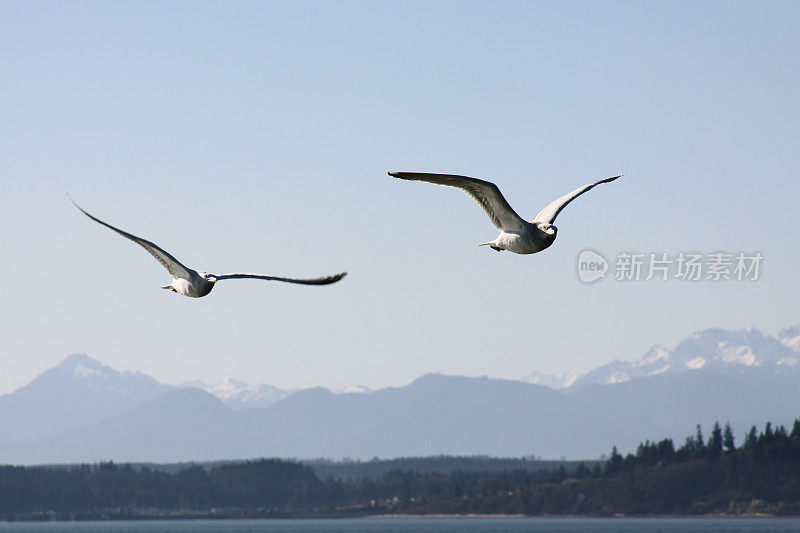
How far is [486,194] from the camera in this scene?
122 ft

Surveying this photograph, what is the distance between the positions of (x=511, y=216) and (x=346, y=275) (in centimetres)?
574

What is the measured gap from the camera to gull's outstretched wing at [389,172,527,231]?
1268 inches

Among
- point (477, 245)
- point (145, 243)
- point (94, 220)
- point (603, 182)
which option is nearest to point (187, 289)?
point (145, 243)

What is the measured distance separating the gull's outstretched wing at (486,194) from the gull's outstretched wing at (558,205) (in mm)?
2051

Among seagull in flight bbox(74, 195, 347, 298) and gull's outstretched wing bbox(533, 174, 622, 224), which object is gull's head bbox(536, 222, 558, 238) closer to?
gull's outstretched wing bbox(533, 174, 622, 224)

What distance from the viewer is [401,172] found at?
31.8 m

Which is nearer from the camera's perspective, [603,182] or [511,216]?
[511,216]

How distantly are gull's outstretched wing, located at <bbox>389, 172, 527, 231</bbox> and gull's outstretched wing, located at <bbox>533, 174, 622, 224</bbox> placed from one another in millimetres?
2051

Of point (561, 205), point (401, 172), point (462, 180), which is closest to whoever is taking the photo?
point (401, 172)

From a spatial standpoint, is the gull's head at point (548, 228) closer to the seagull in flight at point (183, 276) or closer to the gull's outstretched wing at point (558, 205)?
the gull's outstretched wing at point (558, 205)

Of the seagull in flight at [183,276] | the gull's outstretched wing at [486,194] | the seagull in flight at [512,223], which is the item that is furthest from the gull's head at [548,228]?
the seagull in flight at [183,276]

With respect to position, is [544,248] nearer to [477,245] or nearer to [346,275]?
[477,245]

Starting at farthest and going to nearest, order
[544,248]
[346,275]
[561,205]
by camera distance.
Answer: [561,205]
[544,248]
[346,275]

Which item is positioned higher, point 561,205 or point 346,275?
point 561,205
